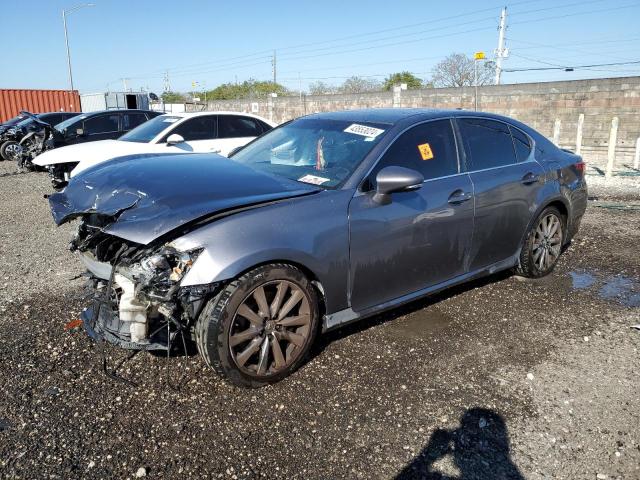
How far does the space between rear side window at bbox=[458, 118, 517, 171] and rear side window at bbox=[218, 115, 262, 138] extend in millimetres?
5663

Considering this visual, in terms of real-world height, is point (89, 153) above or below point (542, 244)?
above

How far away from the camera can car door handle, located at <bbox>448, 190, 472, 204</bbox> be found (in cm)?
385

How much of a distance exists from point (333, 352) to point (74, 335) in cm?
196

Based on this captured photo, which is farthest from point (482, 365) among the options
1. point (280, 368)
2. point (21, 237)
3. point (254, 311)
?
point (21, 237)

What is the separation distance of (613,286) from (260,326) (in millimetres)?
3903

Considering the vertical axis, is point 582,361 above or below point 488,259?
below

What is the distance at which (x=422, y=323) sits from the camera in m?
4.09

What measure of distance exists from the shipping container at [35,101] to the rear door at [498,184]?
28739 millimetres

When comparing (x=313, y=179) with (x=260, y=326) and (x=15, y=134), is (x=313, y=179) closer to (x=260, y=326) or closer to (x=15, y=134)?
(x=260, y=326)

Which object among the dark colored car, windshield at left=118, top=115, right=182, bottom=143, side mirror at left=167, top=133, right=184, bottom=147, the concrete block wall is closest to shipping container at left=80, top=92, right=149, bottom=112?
the concrete block wall

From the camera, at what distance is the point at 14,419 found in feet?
9.20

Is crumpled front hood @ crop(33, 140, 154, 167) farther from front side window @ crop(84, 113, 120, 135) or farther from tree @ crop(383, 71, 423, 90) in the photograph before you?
tree @ crop(383, 71, 423, 90)

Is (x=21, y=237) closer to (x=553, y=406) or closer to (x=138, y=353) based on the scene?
(x=138, y=353)

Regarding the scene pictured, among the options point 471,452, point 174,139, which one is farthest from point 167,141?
point 471,452
